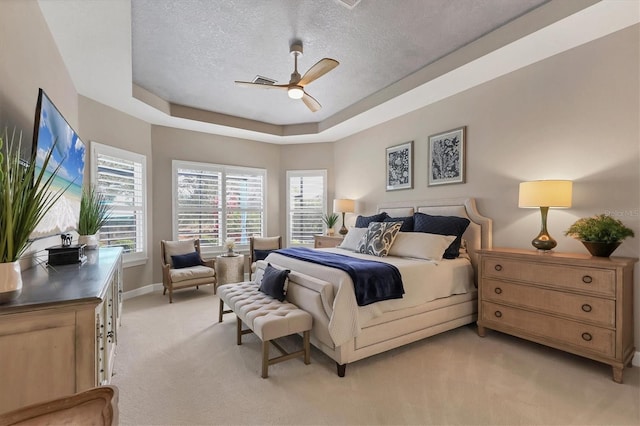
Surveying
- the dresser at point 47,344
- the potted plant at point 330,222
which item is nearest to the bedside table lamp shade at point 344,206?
the potted plant at point 330,222

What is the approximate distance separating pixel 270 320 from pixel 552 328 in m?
2.51

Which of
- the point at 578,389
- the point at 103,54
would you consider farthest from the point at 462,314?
the point at 103,54

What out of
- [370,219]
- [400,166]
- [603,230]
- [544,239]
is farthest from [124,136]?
[603,230]

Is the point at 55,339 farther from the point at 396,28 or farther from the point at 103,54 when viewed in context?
the point at 396,28

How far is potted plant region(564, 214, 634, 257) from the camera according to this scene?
7.91 feet

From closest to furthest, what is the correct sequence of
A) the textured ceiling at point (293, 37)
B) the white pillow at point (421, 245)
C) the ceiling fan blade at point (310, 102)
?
the textured ceiling at point (293, 37), the white pillow at point (421, 245), the ceiling fan blade at point (310, 102)

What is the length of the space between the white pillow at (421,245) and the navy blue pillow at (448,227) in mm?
101

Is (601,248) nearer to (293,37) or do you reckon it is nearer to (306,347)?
(306,347)

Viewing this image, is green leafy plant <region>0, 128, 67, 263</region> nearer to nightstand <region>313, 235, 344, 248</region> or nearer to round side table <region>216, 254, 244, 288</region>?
round side table <region>216, 254, 244, 288</region>

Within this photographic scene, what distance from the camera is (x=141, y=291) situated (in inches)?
191

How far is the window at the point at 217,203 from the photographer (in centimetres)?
543

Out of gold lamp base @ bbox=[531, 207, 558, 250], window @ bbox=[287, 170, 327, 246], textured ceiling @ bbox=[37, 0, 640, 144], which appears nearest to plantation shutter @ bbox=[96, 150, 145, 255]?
textured ceiling @ bbox=[37, 0, 640, 144]

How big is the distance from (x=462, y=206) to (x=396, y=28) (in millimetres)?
2258

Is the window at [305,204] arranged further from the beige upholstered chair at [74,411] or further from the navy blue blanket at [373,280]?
the beige upholstered chair at [74,411]
